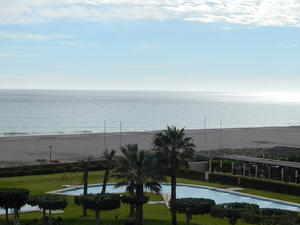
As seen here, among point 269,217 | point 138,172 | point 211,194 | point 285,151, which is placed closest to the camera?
point 269,217

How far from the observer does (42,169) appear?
Answer: 52.9 m

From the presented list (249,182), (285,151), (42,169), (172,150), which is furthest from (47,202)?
(285,151)

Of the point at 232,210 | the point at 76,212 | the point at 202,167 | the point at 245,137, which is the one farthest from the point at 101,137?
the point at 232,210

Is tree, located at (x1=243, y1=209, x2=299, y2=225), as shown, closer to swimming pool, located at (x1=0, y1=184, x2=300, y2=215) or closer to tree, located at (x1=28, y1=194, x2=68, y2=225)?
tree, located at (x1=28, y1=194, x2=68, y2=225)

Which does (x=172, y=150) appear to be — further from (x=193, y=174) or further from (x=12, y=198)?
(x=193, y=174)

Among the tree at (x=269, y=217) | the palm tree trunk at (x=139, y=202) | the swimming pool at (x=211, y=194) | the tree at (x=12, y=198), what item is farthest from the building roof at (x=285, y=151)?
the tree at (x=12, y=198)

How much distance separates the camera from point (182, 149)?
32.4m

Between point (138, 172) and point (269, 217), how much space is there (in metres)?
7.99

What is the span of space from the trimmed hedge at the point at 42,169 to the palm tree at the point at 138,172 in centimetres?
2148

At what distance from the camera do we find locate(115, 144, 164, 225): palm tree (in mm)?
28422

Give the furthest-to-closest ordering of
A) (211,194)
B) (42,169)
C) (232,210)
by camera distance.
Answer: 1. (42,169)
2. (211,194)
3. (232,210)

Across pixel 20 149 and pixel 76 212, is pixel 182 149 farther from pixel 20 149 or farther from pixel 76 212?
pixel 20 149

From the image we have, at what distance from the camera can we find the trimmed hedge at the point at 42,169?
166 ft

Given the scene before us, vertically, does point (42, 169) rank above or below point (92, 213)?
above
